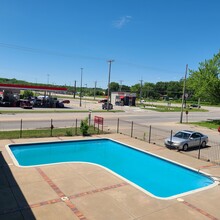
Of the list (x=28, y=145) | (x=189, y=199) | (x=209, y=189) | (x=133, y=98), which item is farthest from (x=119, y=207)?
(x=133, y=98)

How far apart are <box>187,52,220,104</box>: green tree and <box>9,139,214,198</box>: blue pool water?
23.0 meters

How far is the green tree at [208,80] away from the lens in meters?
37.4

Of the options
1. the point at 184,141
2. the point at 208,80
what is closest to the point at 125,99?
the point at 208,80

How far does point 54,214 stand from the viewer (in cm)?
823

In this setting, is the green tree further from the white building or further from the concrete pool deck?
the white building

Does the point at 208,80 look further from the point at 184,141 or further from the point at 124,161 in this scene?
the point at 124,161

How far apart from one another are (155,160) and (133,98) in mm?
64440

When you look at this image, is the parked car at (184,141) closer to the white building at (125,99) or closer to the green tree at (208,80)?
the green tree at (208,80)

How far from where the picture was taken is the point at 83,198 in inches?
379

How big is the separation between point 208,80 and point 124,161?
2653 cm

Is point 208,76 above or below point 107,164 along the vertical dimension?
above

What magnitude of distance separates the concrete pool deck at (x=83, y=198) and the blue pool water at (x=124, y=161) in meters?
1.68

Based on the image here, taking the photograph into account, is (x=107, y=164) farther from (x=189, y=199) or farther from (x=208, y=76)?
(x=208, y=76)

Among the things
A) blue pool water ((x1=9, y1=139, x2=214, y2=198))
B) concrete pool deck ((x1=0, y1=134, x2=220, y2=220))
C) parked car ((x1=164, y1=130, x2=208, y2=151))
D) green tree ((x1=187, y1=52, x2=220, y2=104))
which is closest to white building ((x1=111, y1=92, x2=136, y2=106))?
green tree ((x1=187, y1=52, x2=220, y2=104))
